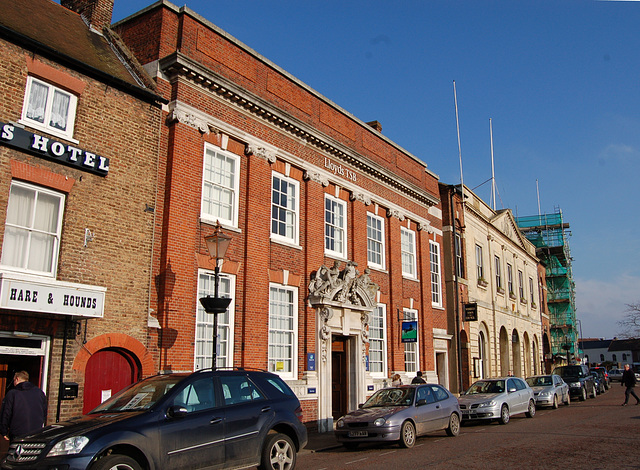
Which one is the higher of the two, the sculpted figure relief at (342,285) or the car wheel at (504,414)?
the sculpted figure relief at (342,285)

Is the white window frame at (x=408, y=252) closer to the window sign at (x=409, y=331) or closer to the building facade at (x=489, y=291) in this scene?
the window sign at (x=409, y=331)

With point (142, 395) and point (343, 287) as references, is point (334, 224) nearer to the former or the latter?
point (343, 287)

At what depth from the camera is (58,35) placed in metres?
12.9

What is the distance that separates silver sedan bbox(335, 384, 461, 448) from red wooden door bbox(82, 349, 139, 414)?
4.90m

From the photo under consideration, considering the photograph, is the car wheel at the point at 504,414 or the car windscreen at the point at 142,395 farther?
the car wheel at the point at 504,414

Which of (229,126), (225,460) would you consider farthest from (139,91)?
(225,460)

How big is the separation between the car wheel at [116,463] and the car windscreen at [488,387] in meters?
14.1

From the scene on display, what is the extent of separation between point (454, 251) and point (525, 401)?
31.9ft

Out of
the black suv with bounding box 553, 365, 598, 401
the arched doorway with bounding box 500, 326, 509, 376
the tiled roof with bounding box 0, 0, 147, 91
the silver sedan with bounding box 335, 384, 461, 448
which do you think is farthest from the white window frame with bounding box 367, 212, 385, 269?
the arched doorway with bounding box 500, 326, 509, 376

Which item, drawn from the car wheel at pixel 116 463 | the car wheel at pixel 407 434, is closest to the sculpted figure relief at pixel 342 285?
the car wheel at pixel 407 434

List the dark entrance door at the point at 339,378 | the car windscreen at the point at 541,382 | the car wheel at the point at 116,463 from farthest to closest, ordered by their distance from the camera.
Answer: the car windscreen at the point at 541,382 < the dark entrance door at the point at 339,378 < the car wheel at the point at 116,463

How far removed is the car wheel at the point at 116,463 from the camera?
669 cm

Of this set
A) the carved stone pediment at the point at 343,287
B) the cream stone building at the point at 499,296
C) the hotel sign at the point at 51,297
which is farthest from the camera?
the cream stone building at the point at 499,296

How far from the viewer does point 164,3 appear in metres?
14.9
